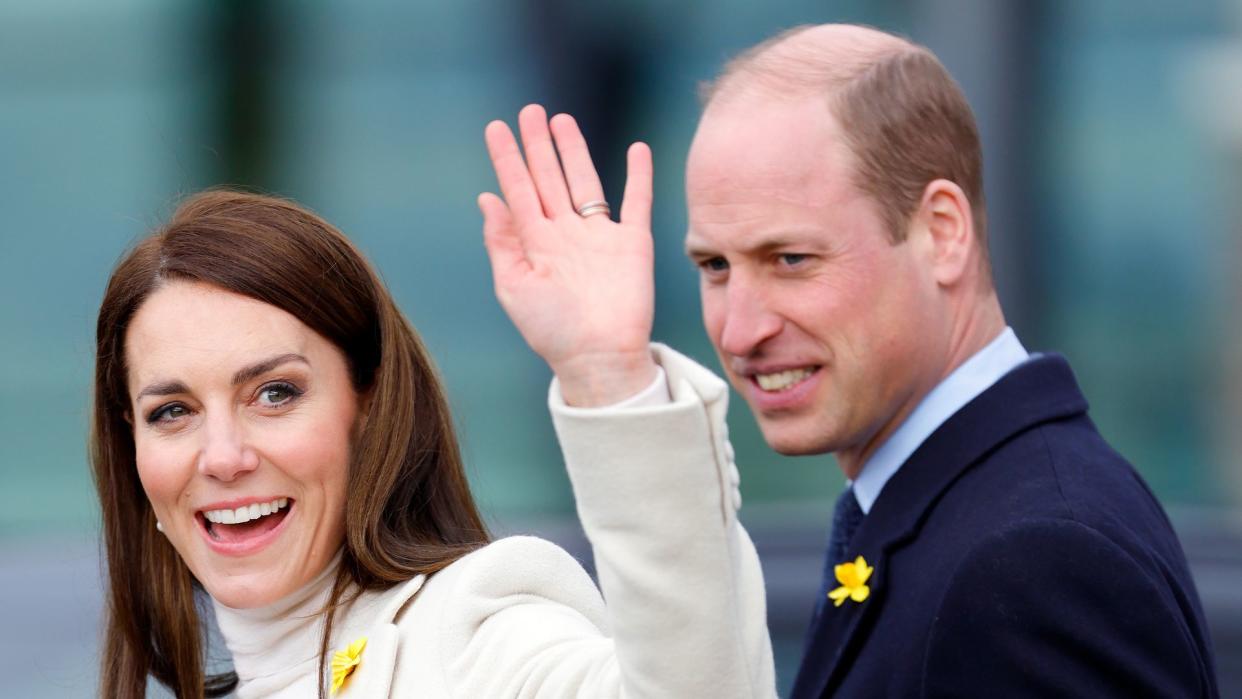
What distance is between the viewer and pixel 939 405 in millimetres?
2678

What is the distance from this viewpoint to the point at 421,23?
7020 millimetres

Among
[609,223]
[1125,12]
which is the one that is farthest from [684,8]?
[609,223]

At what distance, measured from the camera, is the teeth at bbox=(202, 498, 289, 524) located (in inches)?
103

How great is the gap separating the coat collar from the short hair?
9.6 inches

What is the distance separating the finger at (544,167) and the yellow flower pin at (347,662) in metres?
0.74

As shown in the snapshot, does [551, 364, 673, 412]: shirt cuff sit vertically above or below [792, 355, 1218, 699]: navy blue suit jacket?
above

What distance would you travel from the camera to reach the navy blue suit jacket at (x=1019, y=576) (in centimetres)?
222

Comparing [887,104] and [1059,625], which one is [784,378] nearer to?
[887,104]

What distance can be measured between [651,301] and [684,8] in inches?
201

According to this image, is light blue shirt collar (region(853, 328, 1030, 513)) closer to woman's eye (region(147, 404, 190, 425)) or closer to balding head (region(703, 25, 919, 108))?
balding head (region(703, 25, 919, 108))

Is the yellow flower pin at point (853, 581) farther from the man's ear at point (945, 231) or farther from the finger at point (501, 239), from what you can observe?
the finger at point (501, 239)

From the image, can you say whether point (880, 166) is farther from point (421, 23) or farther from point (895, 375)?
point (421, 23)

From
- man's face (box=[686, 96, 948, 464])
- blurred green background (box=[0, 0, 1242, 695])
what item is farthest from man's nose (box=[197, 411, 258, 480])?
blurred green background (box=[0, 0, 1242, 695])

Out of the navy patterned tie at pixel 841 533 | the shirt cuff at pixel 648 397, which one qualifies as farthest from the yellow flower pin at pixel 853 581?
the shirt cuff at pixel 648 397
